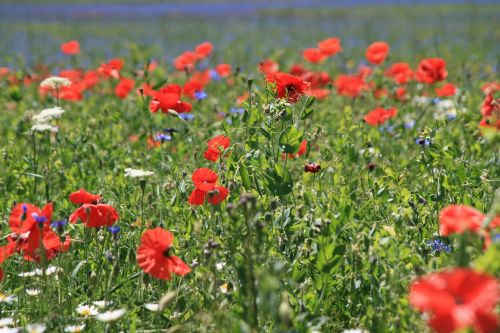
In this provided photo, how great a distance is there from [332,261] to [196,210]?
0.75 m

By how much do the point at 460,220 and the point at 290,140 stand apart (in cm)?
91

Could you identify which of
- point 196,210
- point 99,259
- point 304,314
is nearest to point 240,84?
point 196,210

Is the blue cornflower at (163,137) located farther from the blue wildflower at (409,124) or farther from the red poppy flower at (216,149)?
the blue wildflower at (409,124)

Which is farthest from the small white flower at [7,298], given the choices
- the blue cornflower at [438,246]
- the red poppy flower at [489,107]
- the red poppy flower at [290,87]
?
the red poppy flower at [489,107]

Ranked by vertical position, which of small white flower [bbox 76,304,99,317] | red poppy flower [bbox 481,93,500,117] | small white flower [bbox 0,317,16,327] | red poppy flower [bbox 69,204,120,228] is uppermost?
red poppy flower [bbox 481,93,500,117]

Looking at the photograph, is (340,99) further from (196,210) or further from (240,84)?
(196,210)

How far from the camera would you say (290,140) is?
95.3 inches

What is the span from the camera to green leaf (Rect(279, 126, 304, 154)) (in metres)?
2.40

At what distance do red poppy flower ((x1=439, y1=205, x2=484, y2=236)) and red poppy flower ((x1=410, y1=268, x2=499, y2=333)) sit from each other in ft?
1.04

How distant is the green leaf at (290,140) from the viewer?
2.40 metres

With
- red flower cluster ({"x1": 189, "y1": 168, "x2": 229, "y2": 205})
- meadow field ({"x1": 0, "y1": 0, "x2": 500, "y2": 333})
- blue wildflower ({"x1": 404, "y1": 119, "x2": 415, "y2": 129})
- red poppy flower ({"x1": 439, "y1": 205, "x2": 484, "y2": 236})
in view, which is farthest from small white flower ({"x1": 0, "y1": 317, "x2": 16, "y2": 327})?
blue wildflower ({"x1": 404, "y1": 119, "x2": 415, "y2": 129})

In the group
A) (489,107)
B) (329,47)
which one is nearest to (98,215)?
(489,107)

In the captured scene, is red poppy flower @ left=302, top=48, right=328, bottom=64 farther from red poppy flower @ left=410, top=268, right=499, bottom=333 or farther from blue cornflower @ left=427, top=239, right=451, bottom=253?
red poppy flower @ left=410, top=268, right=499, bottom=333

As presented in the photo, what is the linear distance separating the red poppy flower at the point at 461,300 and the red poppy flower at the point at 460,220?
0.32m
